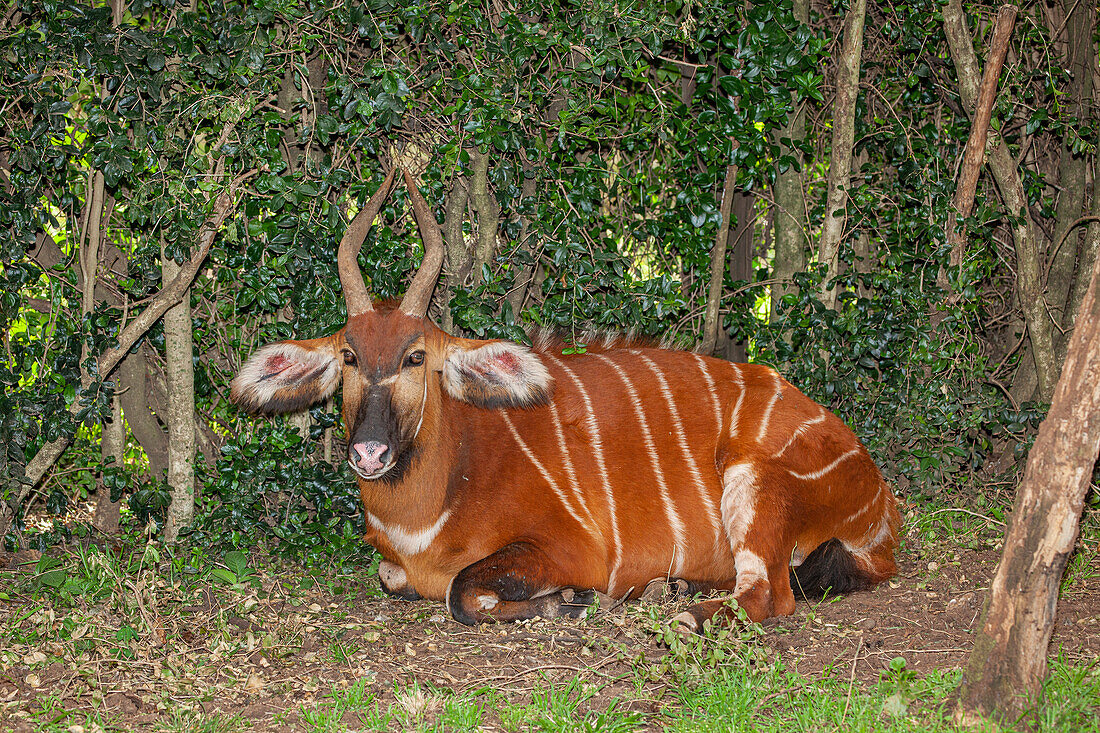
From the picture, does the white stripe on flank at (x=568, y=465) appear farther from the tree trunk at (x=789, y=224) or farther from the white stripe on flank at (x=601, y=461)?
the tree trunk at (x=789, y=224)

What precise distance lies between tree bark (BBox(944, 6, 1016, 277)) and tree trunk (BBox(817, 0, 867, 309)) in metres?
0.58

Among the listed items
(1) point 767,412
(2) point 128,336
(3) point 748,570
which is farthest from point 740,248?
(2) point 128,336

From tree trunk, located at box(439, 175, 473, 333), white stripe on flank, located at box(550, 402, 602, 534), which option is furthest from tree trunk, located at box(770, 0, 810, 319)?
tree trunk, located at box(439, 175, 473, 333)

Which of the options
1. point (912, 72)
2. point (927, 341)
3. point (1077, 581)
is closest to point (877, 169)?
point (912, 72)

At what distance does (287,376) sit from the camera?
14.0 feet

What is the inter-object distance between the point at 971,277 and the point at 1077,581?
1671 mm

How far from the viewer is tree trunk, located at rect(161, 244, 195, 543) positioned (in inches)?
181

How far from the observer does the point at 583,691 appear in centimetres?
312

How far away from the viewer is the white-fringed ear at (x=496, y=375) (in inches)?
164

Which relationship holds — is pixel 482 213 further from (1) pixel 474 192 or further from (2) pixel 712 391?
(2) pixel 712 391

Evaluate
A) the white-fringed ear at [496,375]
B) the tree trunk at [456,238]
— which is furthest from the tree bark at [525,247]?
the white-fringed ear at [496,375]

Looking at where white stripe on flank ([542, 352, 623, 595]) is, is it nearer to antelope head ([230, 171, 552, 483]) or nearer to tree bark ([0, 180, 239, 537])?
antelope head ([230, 171, 552, 483])

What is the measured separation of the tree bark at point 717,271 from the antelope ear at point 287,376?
208 cm

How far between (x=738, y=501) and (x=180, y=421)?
266 centimetres
